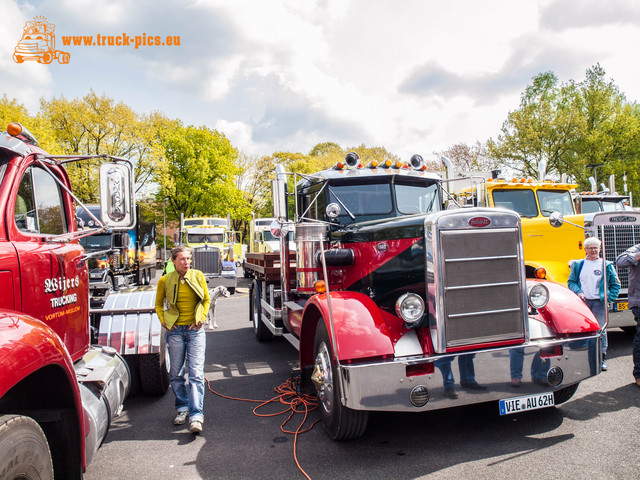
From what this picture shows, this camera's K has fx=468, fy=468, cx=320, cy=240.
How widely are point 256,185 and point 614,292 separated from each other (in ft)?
147

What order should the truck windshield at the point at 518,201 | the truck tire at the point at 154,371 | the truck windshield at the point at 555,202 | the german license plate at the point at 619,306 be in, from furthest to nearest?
the truck windshield at the point at 555,202 → the truck windshield at the point at 518,201 → the german license plate at the point at 619,306 → the truck tire at the point at 154,371

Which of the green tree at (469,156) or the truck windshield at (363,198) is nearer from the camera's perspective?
the truck windshield at (363,198)

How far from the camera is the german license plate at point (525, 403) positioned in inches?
150

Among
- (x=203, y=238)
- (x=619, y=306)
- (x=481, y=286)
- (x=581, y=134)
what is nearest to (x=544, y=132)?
(x=581, y=134)

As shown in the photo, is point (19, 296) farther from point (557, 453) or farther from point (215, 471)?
point (557, 453)

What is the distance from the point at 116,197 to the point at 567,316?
394 cm

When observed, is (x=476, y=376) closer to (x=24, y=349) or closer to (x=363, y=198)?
(x=363, y=198)

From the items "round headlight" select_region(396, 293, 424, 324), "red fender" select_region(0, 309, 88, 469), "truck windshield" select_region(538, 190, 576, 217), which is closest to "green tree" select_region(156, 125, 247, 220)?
"truck windshield" select_region(538, 190, 576, 217)

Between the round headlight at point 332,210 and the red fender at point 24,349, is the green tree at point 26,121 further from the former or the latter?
the red fender at point 24,349

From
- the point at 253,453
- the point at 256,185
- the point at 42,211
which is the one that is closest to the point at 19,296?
the point at 42,211

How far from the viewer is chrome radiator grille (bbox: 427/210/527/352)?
3852 mm

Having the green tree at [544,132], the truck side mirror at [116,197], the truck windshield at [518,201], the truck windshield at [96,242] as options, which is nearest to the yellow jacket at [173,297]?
the truck side mirror at [116,197]

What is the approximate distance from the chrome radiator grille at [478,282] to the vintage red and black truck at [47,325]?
98.3 inches

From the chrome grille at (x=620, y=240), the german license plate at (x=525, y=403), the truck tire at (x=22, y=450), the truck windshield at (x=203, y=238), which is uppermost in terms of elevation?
the truck windshield at (x=203, y=238)
